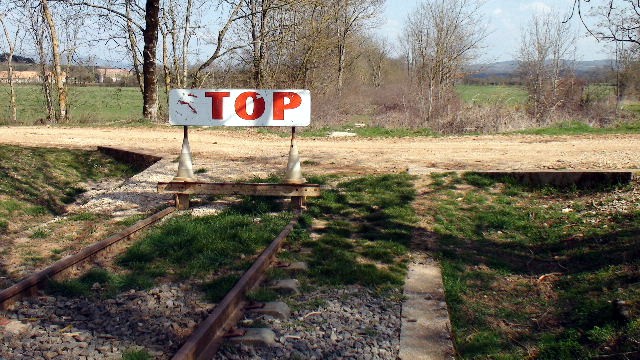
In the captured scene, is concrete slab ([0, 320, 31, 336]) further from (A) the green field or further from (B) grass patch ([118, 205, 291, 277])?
(A) the green field

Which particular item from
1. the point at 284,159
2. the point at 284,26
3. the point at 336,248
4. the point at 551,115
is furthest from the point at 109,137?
the point at 551,115

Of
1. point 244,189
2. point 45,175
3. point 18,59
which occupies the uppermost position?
point 18,59

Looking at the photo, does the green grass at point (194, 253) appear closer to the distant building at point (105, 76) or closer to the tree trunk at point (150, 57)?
the tree trunk at point (150, 57)

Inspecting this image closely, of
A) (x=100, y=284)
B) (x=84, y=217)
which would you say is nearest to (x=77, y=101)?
(x=84, y=217)

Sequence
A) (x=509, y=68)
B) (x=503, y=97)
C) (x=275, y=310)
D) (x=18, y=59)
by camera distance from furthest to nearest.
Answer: (x=509, y=68), (x=18, y=59), (x=503, y=97), (x=275, y=310)

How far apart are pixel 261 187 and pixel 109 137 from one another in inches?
391

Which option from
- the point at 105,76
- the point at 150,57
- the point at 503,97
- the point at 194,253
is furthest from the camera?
the point at 105,76

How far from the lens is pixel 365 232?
784 cm

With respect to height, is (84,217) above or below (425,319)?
above

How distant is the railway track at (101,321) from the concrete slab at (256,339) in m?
0.13

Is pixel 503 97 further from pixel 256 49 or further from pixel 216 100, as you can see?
pixel 216 100

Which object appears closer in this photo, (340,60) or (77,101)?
(77,101)

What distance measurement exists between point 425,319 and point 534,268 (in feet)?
7.70

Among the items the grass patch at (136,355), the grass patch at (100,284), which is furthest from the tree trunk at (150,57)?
the grass patch at (136,355)
